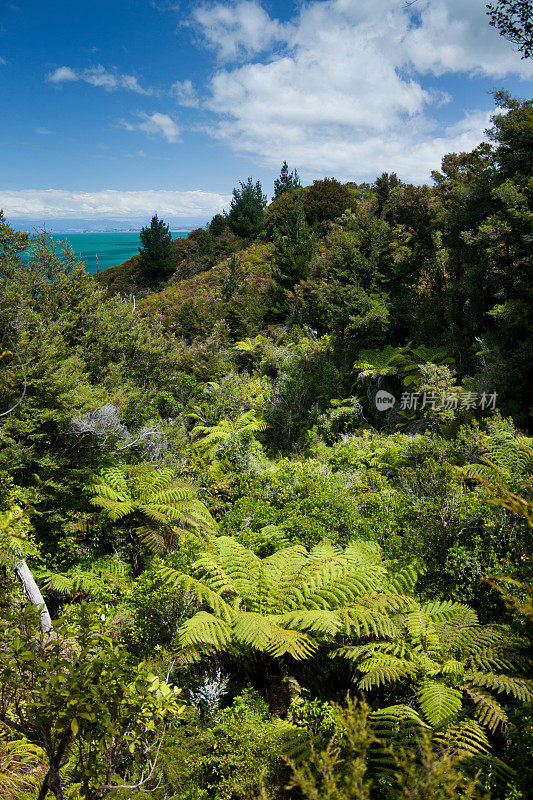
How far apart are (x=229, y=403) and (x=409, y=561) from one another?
937cm

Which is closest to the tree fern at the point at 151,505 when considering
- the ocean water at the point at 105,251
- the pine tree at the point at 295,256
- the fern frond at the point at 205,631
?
the fern frond at the point at 205,631

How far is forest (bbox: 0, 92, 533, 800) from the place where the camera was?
2443 millimetres

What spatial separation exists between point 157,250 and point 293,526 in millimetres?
29405

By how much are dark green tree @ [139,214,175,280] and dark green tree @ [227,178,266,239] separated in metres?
5.15

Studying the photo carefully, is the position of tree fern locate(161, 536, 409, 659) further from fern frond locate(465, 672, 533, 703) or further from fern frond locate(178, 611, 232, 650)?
fern frond locate(465, 672, 533, 703)

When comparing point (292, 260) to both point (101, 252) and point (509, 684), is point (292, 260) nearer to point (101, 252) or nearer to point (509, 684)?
point (509, 684)

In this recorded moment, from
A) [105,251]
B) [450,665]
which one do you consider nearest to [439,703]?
[450,665]

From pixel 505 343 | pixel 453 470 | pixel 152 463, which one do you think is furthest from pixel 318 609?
pixel 505 343

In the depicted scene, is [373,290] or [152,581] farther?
[373,290]

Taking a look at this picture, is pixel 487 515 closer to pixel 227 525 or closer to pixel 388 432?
pixel 227 525

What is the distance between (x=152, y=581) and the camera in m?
4.47

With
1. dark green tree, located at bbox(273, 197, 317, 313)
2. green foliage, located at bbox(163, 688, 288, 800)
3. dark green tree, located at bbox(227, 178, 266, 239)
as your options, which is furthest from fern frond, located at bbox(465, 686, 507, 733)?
dark green tree, located at bbox(227, 178, 266, 239)

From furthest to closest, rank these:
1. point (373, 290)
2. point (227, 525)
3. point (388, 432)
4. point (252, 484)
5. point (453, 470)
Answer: point (373, 290), point (388, 432), point (252, 484), point (227, 525), point (453, 470)

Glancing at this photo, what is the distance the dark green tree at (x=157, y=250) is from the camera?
1191 inches
